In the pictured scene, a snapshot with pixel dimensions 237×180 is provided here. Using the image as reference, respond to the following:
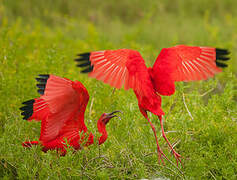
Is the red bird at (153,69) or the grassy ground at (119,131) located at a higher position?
the red bird at (153,69)

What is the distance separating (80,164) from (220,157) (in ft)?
2.96

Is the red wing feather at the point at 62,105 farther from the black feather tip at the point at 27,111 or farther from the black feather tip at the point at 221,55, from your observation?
the black feather tip at the point at 221,55

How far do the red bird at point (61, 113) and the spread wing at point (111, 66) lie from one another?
0.14 meters

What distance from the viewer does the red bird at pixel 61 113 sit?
2457 mm

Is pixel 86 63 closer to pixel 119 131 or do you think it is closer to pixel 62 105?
pixel 62 105

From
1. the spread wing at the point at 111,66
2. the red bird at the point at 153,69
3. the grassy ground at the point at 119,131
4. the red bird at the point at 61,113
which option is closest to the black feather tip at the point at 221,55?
the red bird at the point at 153,69

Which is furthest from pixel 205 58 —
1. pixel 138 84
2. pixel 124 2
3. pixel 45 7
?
pixel 124 2

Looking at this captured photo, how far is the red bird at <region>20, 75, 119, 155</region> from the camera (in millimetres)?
2457

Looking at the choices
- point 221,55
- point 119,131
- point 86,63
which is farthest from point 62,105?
point 221,55

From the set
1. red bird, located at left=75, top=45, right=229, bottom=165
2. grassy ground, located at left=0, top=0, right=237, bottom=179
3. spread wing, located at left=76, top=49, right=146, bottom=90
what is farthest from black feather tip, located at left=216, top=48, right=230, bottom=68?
spread wing, located at left=76, top=49, right=146, bottom=90

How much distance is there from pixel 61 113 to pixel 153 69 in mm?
690

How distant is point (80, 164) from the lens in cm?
230

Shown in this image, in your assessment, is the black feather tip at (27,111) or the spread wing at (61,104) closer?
the spread wing at (61,104)

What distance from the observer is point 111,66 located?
2527mm
